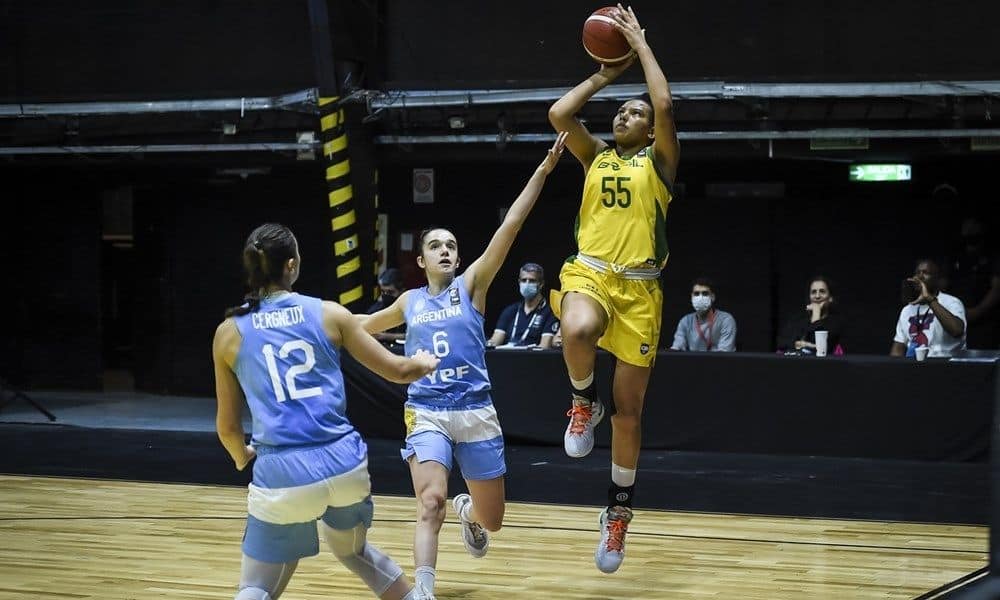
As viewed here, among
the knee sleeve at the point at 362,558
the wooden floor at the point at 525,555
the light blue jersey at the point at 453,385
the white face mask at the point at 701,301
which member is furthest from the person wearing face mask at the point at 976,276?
the knee sleeve at the point at 362,558

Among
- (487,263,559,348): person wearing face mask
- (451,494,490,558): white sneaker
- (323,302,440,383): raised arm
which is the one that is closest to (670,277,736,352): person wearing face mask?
(487,263,559,348): person wearing face mask

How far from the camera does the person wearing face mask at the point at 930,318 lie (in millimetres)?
10336

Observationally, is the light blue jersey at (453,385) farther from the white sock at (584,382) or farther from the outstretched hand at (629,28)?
the outstretched hand at (629,28)

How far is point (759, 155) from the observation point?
481 inches

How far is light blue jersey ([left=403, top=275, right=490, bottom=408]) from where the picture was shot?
Result: 18.2 ft

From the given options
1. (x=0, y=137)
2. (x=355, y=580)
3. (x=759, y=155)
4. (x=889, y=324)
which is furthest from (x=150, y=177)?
(x=355, y=580)

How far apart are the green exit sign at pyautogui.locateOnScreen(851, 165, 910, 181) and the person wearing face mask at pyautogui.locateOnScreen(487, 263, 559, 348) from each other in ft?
12.4

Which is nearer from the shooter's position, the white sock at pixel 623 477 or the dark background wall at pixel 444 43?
the white sock at pixel 623 477

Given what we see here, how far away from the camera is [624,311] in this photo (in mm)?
6242

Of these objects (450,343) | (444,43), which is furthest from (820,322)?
(450,343)

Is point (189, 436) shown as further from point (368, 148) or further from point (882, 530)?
point (882, 530)

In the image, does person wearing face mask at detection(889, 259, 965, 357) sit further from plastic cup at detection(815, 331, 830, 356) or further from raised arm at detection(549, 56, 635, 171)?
raised arm at detection(549, 56, 635, 171)

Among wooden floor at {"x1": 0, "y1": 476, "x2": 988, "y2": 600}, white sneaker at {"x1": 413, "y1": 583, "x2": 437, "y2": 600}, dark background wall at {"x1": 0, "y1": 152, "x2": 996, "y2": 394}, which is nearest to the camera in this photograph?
white sneaker at {"x1": 413, "y1": 583, "x2": 437, "y2": 600}

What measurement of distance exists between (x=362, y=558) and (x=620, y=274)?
2224 mm
